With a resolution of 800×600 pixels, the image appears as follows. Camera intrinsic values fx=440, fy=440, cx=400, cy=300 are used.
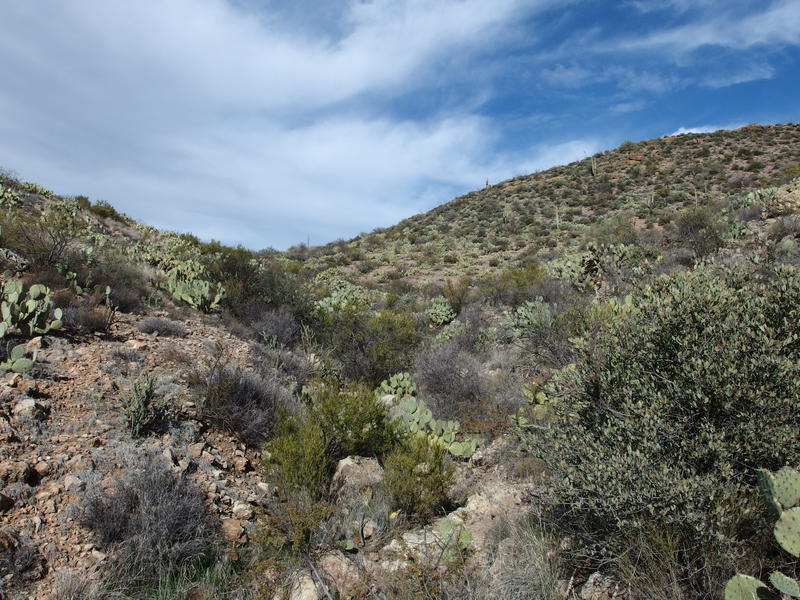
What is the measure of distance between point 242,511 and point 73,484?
4.36 feet

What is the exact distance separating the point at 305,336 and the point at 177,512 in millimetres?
5220

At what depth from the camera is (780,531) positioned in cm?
208

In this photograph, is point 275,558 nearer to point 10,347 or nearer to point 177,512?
point 177,512

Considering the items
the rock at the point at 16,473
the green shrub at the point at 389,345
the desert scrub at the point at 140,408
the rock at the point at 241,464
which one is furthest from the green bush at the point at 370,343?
the rock at the point at 16,473

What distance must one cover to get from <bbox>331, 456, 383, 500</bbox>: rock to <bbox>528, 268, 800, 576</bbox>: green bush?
1.75 metres

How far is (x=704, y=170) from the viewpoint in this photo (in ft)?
84.1

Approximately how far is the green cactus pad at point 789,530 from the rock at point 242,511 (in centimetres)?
370

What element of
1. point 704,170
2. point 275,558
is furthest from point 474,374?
point 704,170

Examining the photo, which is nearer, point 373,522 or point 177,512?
point 177,512

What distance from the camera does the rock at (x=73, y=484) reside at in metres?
3.46

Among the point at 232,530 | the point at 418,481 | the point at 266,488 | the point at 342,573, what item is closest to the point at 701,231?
the point at 418,481

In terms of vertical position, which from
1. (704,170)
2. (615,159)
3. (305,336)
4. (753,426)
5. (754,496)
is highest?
(615,159)

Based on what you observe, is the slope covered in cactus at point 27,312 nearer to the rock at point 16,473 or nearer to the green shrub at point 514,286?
the rock at point 16,473

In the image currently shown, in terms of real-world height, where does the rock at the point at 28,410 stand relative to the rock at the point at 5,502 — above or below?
above
